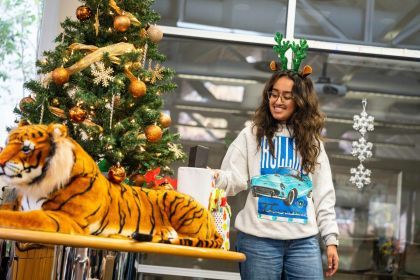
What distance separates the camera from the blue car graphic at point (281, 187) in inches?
102

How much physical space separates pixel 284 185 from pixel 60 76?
0.94 metres

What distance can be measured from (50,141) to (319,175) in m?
1.24

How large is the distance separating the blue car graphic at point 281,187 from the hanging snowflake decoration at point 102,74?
0.70m

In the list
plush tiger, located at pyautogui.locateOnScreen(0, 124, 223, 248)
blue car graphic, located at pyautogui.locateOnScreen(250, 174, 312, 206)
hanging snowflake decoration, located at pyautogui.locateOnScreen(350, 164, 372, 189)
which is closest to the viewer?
plush tiger, located at pyautogui.locateOnScreen(0, 124, 223, 248)

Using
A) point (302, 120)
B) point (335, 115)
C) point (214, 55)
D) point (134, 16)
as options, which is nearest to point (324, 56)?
point (335, 115)

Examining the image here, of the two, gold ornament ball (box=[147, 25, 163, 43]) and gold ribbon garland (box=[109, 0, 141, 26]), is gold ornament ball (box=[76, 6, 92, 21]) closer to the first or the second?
gold ribbon garland (box=[109, 0, 141, 26])

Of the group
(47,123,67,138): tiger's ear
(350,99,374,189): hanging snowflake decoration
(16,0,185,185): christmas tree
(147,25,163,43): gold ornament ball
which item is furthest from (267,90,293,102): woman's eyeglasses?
(350,99,374,189): hanging snowflake decoration

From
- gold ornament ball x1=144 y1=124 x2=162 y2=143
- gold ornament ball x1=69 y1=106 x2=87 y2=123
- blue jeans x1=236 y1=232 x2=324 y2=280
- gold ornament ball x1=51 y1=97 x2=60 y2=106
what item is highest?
gold ornament ball x1=51 y1=97 x2=60 y2=106

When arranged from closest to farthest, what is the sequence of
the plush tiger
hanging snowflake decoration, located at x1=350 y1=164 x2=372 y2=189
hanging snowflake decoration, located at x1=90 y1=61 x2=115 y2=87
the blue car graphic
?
the plush tiger → hanging snowflake decoration, located at x1=90 y1=61 x2=115 y2=87 → the blue car graphic → hanging snowflake decoration, located at x1=350 y1=164 x2=372 y2=189

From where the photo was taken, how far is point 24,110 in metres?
2.40

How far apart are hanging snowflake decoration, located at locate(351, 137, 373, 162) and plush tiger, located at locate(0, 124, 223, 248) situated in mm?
2282

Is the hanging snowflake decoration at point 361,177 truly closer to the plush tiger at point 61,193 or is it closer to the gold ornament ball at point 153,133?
the gold ornament ball at point 153,133

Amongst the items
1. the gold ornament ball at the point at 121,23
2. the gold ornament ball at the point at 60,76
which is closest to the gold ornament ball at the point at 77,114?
the gold ornament ball at the point at 60,76

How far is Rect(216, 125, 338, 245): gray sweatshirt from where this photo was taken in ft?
8.35
